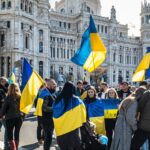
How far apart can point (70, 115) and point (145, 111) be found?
1.67 meters

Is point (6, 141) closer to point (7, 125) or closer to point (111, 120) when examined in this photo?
point (7, 125)

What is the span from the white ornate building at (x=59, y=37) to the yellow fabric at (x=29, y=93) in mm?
26918

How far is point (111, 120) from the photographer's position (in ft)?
29.7

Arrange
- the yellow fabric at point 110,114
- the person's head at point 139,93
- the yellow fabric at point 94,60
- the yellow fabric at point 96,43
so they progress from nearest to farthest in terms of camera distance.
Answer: the person's head at point 139,93 < the yellow fabric at point 110,114 < the yellow fabric at point 94,60 < the yellow fabric at point 96,43

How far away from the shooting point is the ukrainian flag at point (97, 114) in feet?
27.9

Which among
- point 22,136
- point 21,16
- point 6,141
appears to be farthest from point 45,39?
point 6,141

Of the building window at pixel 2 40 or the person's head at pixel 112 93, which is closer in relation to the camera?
the person's head at pixel 112 93

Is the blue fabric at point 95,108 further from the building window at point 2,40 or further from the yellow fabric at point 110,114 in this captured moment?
the building window at point 2,40

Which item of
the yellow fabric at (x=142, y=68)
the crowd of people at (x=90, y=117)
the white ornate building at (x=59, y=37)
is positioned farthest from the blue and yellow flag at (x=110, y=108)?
the white ornate building at (x=59, y=37)

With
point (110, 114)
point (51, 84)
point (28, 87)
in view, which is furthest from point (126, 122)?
point (28, 87)

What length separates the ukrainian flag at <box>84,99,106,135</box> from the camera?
8.49 metres

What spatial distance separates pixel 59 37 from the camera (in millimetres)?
56094

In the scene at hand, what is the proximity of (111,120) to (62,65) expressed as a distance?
1871 inches

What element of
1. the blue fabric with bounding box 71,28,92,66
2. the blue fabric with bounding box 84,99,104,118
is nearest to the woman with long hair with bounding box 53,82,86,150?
the blue fabric with bounding box 84,99,104,118
